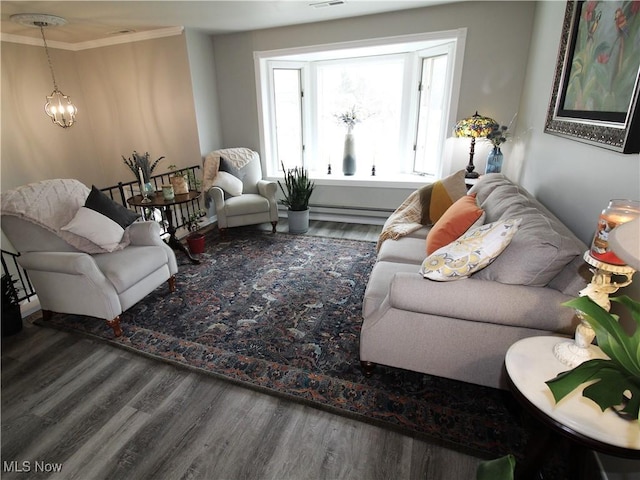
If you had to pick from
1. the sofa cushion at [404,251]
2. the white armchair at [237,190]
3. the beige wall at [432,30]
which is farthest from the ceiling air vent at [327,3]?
the sofa cushion at [404,251]

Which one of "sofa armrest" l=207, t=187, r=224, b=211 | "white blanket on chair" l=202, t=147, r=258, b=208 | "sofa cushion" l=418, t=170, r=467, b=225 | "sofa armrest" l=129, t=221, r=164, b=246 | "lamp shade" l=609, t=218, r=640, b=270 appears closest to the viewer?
"lamp shade" l=609, t=218, r=640, b=270

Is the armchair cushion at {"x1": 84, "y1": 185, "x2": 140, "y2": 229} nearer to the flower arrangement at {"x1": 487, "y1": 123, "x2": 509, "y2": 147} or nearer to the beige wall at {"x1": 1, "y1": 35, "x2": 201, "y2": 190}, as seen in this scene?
the beige wall at {"x1": 1, "y1": 35, "x2": 201, "y2": 190}

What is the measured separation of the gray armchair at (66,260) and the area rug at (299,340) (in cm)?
22

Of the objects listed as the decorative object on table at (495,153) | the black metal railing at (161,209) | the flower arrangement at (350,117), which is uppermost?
the flower arrangement at (350,117)

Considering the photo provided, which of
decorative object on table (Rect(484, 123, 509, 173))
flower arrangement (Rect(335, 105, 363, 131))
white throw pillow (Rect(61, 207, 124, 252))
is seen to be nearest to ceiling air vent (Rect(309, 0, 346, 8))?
flower arrangement (Rect(335, 105, 363, 131))

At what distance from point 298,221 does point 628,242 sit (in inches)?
137

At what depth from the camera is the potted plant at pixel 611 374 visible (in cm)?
84

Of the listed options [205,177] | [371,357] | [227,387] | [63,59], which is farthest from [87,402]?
[63,59]

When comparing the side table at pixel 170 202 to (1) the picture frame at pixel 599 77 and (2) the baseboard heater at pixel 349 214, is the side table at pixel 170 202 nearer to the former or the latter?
(2) the baseboard heater at pixel 349 214

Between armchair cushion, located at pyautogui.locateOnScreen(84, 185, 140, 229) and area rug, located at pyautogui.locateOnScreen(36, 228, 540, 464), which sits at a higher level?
armchair cushion, located at pyautogui.locateOnScreen(84, 185, 140, 229)

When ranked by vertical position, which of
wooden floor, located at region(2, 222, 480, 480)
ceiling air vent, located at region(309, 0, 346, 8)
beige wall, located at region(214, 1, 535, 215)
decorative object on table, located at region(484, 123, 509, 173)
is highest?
ceiling air vent, located at region(309, 0, 346, 8)

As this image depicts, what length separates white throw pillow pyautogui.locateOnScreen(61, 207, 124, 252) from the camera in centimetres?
235

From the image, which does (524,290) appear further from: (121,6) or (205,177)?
(121,6)

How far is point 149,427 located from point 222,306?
109cm
